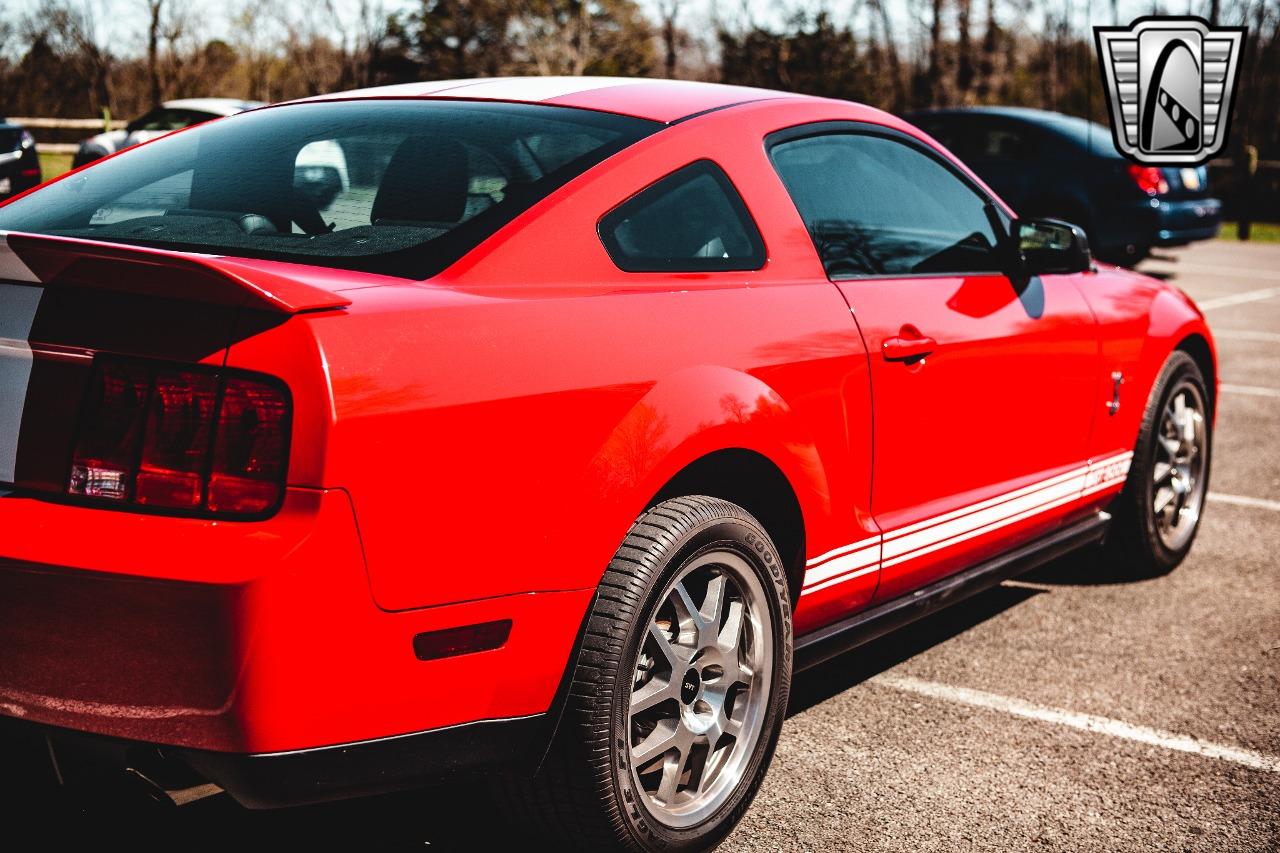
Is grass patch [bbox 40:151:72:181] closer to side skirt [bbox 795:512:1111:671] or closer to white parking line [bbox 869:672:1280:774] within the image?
side skirt [bbox 795:512:1111:671]

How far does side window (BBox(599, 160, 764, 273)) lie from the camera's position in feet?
9.08

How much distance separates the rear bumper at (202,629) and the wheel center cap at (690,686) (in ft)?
2.40

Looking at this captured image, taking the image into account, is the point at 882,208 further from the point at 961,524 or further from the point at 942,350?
the point at 961,524

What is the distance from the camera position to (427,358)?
2.24 metres

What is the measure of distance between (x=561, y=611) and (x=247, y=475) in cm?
60

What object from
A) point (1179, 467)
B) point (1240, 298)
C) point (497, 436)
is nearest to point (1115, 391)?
point (1179, 467)

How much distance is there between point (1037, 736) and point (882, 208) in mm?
1424

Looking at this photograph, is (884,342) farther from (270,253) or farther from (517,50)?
(517,50)

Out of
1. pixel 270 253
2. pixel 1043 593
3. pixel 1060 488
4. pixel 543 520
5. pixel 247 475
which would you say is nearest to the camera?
pixel 247 475

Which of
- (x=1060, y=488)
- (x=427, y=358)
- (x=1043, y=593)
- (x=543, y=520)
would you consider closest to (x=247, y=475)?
(x=427, y=358)

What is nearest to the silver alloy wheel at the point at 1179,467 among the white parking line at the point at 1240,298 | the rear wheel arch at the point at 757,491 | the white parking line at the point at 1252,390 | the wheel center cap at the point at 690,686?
the rear wheel arch at the point at 757,491

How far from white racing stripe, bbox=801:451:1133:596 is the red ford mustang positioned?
14mm

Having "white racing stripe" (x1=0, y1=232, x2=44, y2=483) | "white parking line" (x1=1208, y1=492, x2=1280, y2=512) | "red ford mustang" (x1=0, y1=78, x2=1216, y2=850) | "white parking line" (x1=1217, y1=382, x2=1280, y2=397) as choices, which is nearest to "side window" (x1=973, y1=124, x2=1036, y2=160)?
"white parking line" (x1=1217, y1=382, x2=1280, y2=397)

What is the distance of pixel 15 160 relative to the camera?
16344 mm
